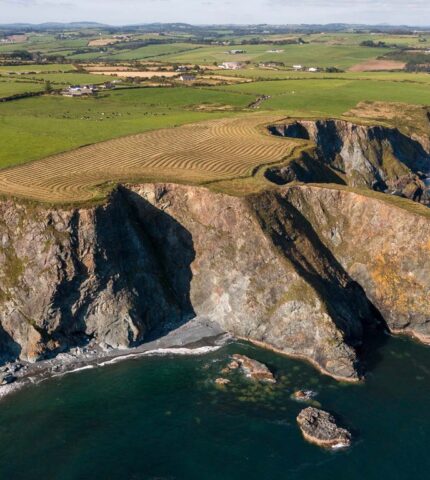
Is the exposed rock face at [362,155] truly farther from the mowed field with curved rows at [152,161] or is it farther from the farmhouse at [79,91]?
the farmhouse at [79,91]

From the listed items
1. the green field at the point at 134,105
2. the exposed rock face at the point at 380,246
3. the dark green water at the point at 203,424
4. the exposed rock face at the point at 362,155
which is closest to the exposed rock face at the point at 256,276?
the exposed rock face at the point at 380,246

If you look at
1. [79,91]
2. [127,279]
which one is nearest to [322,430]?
[127,279]

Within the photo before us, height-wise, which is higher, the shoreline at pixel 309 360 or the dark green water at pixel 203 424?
the shoreline at pixel 309 360

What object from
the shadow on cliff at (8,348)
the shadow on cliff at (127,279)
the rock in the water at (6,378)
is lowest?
the rock in the water at (6,378)

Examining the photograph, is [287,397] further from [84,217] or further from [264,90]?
[264,90]

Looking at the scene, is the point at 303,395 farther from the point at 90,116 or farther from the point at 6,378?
the point at 90,116

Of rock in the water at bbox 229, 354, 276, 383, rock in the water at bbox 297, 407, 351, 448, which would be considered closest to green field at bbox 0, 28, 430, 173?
rock in the water at bbox 229, 354, 276, 383

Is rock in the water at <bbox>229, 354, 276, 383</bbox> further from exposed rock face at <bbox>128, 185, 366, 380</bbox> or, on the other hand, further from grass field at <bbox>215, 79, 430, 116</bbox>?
grass field at <bbox>215, 79, 430, 116</bbox>
